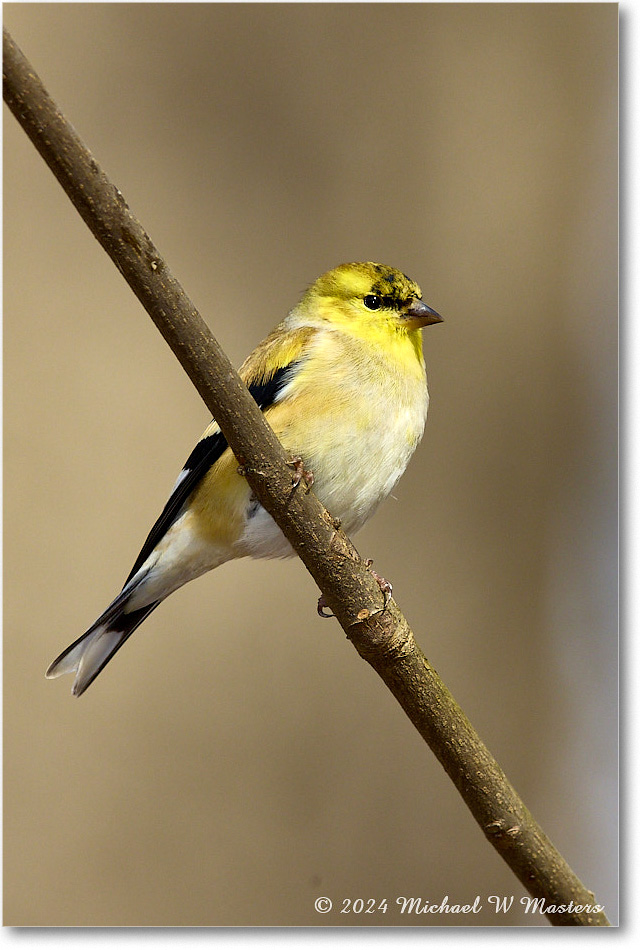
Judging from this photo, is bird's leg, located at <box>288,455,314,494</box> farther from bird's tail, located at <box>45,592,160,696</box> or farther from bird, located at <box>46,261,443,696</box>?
bird's tail, located at <box>45,592,160,696</box>

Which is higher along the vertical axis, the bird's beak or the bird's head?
the bird's head

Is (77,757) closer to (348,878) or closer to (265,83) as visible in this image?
(348,878)

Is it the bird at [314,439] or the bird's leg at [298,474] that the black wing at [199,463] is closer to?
the bird at [314,439]

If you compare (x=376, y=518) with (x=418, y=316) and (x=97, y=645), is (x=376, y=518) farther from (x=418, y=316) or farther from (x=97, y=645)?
(x=97, y=645)

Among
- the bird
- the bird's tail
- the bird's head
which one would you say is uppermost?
the bird's head

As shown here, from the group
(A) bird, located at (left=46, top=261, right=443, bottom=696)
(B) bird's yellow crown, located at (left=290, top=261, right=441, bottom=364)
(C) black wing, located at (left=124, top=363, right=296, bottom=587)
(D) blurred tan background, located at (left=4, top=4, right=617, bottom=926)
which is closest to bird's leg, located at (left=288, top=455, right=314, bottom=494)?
(A) bird, located at (left=46, top=261, right=443, bottom=696)

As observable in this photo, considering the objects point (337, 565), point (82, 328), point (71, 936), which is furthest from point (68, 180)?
point (71, 936)

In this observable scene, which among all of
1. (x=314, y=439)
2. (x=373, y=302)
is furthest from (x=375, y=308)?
(x=314, y=439)
